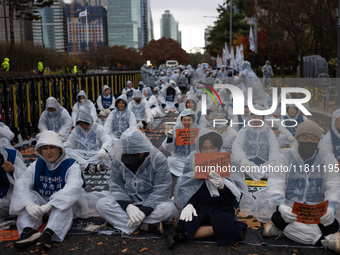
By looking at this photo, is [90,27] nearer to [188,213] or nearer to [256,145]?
[256,145]

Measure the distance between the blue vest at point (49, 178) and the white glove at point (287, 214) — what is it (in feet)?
8.56

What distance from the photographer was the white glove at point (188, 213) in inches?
177

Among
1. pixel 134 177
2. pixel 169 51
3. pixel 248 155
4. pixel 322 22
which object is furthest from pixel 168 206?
pixel 169 51

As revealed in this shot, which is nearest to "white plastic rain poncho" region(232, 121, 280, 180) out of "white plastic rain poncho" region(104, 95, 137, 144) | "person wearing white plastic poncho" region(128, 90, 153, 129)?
"white plastic rain poncho" region(104, 95, 137, 144)

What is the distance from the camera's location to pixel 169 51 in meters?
92.1

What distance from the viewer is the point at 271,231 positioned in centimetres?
461

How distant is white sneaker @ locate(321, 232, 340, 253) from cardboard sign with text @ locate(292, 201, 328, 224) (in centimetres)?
23

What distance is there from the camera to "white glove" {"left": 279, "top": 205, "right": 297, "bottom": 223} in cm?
429

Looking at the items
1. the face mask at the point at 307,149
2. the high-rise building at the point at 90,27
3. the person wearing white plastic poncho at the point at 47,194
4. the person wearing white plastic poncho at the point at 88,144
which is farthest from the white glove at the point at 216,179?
the high-rise building at the point at 90,27

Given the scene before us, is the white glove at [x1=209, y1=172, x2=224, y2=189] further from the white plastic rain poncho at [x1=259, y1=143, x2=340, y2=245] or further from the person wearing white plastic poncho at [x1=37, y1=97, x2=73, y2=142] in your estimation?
the person wearing white plastic poncho at [x1=37, y1=97, x2=73, y2=142]

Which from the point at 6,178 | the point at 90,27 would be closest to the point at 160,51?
the point at 90,27

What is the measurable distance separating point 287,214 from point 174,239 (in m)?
1.27

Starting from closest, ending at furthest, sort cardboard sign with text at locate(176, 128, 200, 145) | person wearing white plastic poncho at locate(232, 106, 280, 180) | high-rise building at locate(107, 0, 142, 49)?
cardboard sign with text at locate(176, 128, 200, 145) < person wearing white plastic poncho at locate(232, 106, 280, 180) < high-rise building at locate(107, 0, 142, 49)

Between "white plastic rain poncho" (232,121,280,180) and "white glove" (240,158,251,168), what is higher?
"white plastic rain poncho" (232,121,280,180)
